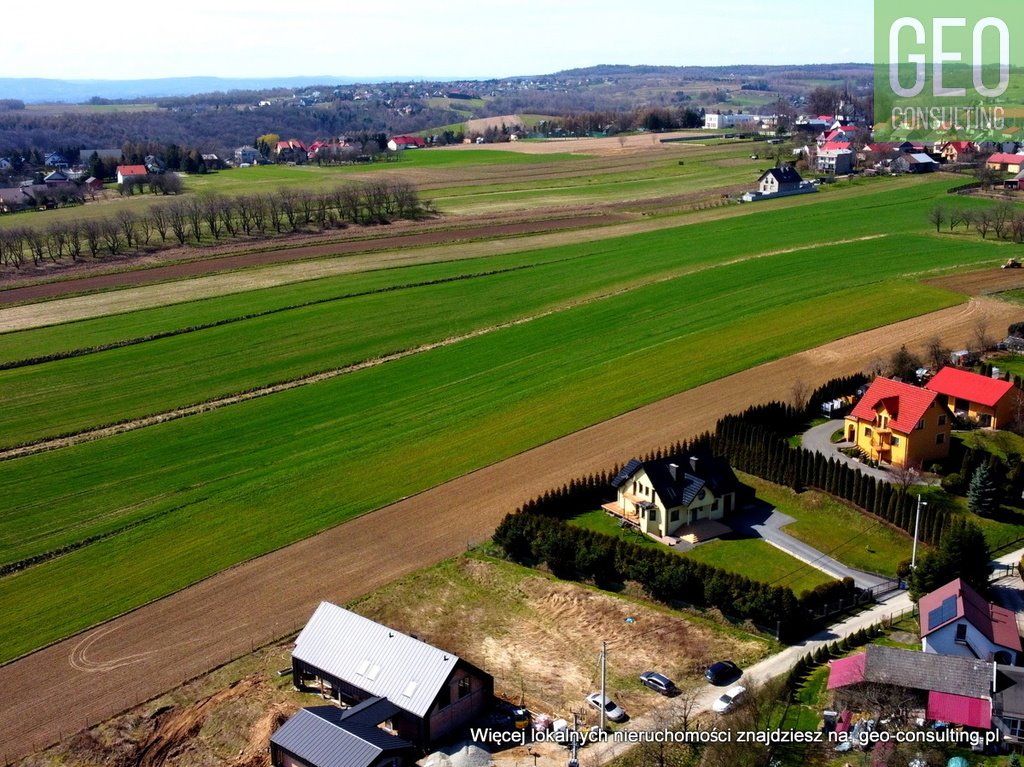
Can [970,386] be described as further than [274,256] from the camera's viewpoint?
No

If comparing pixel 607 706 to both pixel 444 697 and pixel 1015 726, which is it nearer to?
pixel 444 697

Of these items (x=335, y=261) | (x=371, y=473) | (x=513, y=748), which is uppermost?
(x=335, y=261)

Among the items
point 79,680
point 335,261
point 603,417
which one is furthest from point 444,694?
point 335,261

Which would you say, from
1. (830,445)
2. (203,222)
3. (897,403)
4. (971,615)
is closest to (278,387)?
(830,445)

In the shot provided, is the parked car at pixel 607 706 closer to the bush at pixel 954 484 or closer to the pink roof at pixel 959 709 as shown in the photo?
the pink roof at pixel 959 709

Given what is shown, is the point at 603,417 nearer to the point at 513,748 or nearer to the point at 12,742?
the point at 513,748
